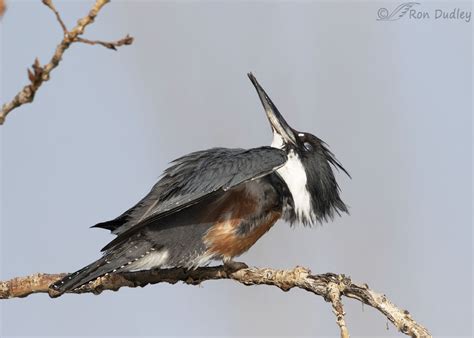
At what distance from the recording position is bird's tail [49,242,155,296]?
2955mm

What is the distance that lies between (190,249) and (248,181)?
44 centimetres

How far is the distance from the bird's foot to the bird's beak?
0.90m

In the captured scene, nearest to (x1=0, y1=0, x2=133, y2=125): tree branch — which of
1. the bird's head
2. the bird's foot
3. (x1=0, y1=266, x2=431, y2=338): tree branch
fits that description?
(x1=0, y1=266, x2=431, y2=338): tree branch

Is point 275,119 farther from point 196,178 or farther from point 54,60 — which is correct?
point 54,60

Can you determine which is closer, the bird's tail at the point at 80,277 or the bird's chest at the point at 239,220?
the bird's tail at the point at 80,277

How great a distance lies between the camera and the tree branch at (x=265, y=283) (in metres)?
2.50

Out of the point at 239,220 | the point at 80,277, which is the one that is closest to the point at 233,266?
the point at 239,220

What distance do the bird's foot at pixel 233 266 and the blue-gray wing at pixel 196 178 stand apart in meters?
0.40

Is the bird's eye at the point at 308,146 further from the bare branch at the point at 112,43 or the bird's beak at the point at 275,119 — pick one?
the bare branch at the point at 112,43

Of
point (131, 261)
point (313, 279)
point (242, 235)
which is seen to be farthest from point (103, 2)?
point (242, 235)

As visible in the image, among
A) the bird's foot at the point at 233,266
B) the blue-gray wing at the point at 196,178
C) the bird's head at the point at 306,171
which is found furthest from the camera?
the bird's head at the point at 306,171

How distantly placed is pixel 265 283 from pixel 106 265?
0.72 metres

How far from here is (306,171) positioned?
13.4 ft

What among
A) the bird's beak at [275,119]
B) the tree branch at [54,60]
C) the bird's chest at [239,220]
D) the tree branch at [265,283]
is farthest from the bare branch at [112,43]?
the bird's beak at [275,119]
